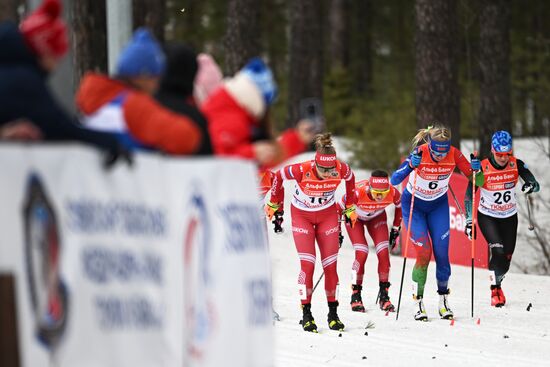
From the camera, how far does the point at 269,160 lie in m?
6.33

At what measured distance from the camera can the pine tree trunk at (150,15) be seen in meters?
22.9

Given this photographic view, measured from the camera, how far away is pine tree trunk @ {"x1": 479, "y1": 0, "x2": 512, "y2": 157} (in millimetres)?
23062

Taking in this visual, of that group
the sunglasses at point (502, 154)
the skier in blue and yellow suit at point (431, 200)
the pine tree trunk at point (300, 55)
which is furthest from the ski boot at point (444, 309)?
the pine tree trunk at point (300, 55)

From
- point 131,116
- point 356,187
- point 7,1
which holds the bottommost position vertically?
point 356,187

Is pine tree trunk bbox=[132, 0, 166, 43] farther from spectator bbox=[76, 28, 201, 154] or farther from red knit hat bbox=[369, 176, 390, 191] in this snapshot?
spectator bbox=[76, 28, 201, 154]

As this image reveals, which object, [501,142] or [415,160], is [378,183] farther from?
[501,142]

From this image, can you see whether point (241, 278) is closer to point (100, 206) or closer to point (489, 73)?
point (100, 206)

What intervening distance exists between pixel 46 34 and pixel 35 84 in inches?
13.6

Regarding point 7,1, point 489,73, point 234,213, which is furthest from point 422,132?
point 489,73

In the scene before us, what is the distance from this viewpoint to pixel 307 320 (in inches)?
487

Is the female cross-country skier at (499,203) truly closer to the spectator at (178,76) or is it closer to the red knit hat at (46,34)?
the spectator at (178,76)

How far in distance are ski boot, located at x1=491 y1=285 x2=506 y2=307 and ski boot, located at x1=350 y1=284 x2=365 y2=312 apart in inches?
58.4

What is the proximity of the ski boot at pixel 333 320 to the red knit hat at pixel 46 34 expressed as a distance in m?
7.40

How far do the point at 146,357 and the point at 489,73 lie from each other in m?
18.7
